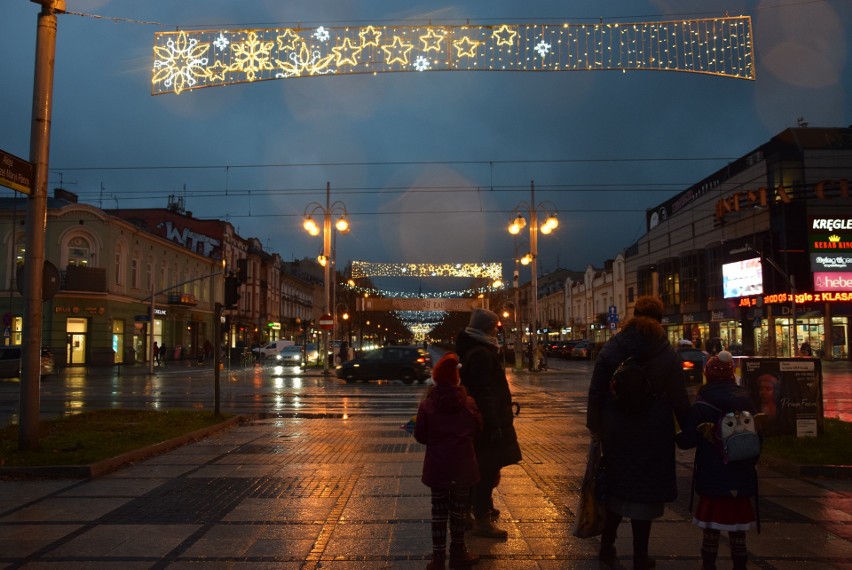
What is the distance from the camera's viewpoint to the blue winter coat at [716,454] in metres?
4.46

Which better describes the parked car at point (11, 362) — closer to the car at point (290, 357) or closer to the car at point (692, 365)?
the car at point (290, 357)

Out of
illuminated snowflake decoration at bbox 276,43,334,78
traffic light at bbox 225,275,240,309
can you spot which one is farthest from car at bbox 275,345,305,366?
illuminated snowflake decoration at bbox 276,43,334,78

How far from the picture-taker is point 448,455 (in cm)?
486

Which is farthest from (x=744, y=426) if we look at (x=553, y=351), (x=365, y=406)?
(x=553, y=351)

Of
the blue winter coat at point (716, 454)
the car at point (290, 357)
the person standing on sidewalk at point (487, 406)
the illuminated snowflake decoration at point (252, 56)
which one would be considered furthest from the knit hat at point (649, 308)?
the car at point (290, 357)

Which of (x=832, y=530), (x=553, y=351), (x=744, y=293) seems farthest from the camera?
(x=553, y=351)

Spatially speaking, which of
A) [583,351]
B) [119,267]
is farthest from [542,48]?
[583,351]

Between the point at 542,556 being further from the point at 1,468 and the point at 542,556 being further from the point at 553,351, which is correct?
the point at 553,351

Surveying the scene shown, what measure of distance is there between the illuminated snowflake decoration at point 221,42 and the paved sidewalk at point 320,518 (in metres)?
6.49

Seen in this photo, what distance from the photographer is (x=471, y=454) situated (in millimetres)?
4949

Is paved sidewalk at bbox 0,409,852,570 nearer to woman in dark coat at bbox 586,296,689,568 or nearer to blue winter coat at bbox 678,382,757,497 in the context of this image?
woman in dark coat at bbox 586,296,689,568

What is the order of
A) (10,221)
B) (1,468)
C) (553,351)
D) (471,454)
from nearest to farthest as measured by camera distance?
(471,454) → (1,468) → (10,221) → (553,351)

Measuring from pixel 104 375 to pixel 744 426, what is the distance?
112 ft

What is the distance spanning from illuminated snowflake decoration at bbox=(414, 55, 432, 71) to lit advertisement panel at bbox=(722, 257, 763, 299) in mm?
41363
